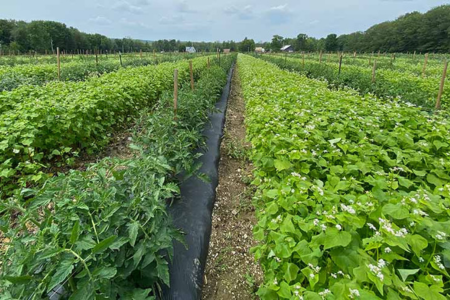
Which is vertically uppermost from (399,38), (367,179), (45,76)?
(399,38)

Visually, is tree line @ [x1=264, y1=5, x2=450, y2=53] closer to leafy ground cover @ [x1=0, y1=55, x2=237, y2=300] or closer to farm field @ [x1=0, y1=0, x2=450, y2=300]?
farm field @ [x1=0, y1=0, x2=450, y2=300]

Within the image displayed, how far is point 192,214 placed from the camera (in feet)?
9.93

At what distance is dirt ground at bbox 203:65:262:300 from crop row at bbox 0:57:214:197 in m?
2.09

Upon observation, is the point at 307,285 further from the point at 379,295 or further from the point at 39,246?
the point at 39,246

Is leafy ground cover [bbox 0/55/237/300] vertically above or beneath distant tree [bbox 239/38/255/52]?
beneath

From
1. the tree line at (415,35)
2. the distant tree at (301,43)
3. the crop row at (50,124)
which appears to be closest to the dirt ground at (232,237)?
the crop row at (50,124)

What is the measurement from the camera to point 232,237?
10.5 ft

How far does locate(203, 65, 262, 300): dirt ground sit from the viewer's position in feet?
8.23

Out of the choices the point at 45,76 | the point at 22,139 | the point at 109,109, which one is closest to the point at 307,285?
the point at 22,139

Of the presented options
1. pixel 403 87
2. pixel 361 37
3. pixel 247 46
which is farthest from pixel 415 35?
pixel 403 87

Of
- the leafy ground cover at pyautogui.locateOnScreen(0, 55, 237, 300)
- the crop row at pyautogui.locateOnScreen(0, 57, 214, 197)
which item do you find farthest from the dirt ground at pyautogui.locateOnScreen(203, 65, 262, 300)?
the crop row at pyautogui.locateOnScreen(0, 57, 214, 197)

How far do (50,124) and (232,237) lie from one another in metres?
3.07

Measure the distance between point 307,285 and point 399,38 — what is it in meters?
73.5

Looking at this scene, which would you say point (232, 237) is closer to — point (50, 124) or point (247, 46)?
point (50, 124)
